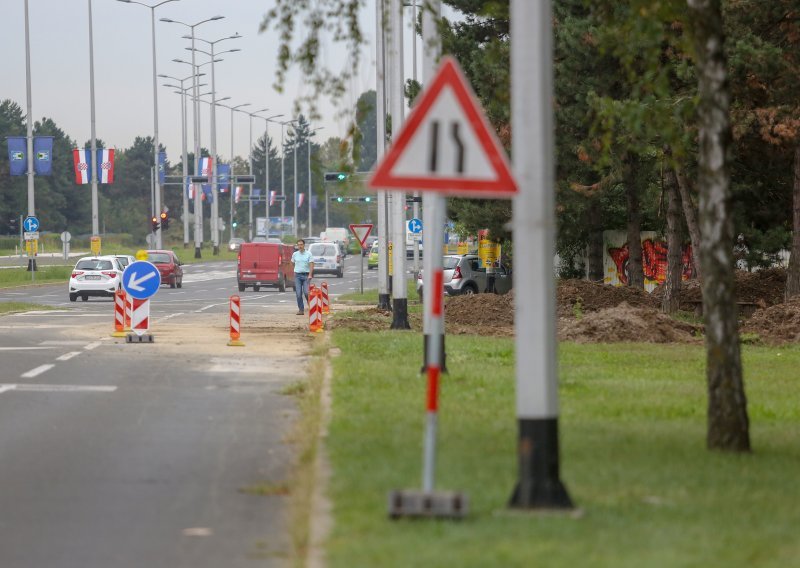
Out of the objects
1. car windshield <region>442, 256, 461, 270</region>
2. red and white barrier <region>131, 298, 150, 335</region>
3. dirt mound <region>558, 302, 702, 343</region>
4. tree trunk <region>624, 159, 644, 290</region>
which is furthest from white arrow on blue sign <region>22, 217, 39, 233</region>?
dirt mound <region>558, 302, 702, 343</region>

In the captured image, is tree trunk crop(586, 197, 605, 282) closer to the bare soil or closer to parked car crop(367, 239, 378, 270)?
the bare soil

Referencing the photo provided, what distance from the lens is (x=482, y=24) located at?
46.3 metres

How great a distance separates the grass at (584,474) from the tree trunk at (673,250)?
16515 mm

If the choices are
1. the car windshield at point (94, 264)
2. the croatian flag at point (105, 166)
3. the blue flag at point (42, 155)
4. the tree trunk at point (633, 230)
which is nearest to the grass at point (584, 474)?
the tree trunk at point (633, 230)

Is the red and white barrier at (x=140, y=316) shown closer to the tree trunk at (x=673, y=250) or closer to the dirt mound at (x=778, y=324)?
the dirt mound at (x=778, y=324)

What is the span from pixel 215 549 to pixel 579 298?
3184 centimetres

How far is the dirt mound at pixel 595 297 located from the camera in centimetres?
3969

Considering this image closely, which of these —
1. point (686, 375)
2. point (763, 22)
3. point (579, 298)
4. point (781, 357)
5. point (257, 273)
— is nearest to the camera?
point (686, 375)

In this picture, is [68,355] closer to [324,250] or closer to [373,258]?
[324,250]

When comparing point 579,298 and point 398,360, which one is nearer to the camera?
point 398,360

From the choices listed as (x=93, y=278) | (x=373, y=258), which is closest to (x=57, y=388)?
(x=93, y=278)

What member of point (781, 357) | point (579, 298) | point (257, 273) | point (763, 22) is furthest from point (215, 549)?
point (257, 273)

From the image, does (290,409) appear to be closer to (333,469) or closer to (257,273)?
(333,469)

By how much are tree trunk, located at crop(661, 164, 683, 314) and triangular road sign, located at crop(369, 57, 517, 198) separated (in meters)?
28.0
